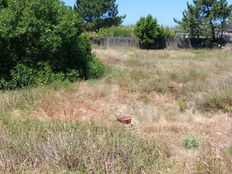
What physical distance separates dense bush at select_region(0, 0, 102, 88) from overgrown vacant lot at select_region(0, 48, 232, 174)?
1235 millimetres

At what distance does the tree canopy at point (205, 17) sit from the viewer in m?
40.7

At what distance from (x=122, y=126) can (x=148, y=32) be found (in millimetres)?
32969

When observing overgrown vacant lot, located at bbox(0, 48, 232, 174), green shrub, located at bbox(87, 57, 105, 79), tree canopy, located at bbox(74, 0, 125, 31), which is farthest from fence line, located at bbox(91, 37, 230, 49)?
overgrown vacant lot, located at bbox(0, 48, 232, 174)

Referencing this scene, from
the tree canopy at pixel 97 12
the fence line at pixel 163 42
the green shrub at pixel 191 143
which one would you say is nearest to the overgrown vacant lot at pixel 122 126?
the green shrub at pixel 191 143

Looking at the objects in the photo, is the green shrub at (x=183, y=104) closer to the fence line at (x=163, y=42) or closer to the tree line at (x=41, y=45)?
the tree line at (x=41, y=45)

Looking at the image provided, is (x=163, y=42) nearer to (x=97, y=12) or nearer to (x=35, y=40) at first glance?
(x=97, y=12)

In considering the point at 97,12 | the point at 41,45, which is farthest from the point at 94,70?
the point at 97,12

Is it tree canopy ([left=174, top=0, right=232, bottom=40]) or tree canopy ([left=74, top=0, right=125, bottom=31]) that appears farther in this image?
tree canopy ([left=74, top=0, right=125, bottom=31])

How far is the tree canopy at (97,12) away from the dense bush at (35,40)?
1663 inches

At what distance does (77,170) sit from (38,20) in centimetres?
889

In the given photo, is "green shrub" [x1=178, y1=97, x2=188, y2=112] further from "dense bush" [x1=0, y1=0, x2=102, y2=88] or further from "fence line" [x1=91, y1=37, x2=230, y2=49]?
"fence line" [x1=91, y1=37, x2=230, y2=49]

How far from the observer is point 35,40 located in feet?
42.0

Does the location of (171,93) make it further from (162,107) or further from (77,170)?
(77,170)

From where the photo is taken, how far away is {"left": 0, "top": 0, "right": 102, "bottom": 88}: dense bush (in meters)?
12.2
